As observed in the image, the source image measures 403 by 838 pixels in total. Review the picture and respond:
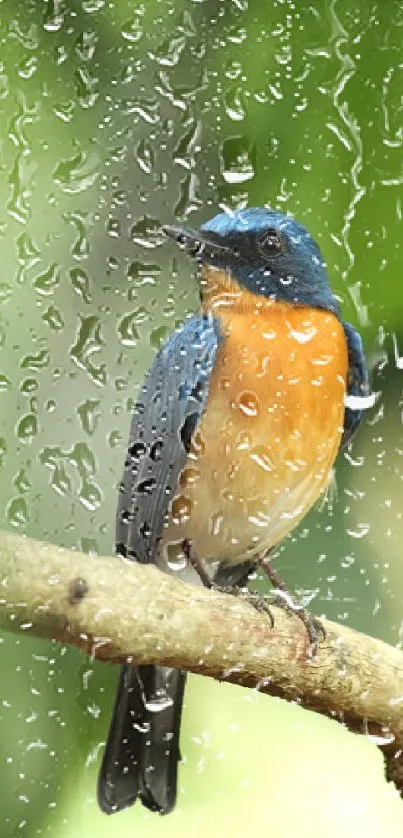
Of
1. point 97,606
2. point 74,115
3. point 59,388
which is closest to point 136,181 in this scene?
point 74,115

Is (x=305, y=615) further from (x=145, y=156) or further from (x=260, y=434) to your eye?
(x=145, y=156)

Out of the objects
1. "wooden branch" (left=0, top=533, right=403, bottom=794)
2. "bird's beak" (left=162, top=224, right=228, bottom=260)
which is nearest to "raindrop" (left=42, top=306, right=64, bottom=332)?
"bird's beak" (left=162, top=224, right=228, bottom=260)

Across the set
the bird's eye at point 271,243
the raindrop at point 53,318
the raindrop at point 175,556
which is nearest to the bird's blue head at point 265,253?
the bird's eye at point 271,243

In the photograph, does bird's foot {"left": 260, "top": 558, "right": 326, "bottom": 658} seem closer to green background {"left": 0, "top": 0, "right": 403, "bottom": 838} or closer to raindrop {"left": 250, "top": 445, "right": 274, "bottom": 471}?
green background {"left": 0, "top": 0, "right": 403, "bottom": 838}

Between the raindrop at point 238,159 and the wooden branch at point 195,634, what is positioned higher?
the raindrop at point 238,159

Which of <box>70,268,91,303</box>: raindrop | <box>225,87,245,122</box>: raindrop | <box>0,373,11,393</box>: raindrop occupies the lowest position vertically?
<box>0,373,11,393</box>: raindrop

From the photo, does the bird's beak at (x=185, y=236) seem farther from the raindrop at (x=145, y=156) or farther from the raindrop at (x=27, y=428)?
the raindrop at (x=27, y=428)
